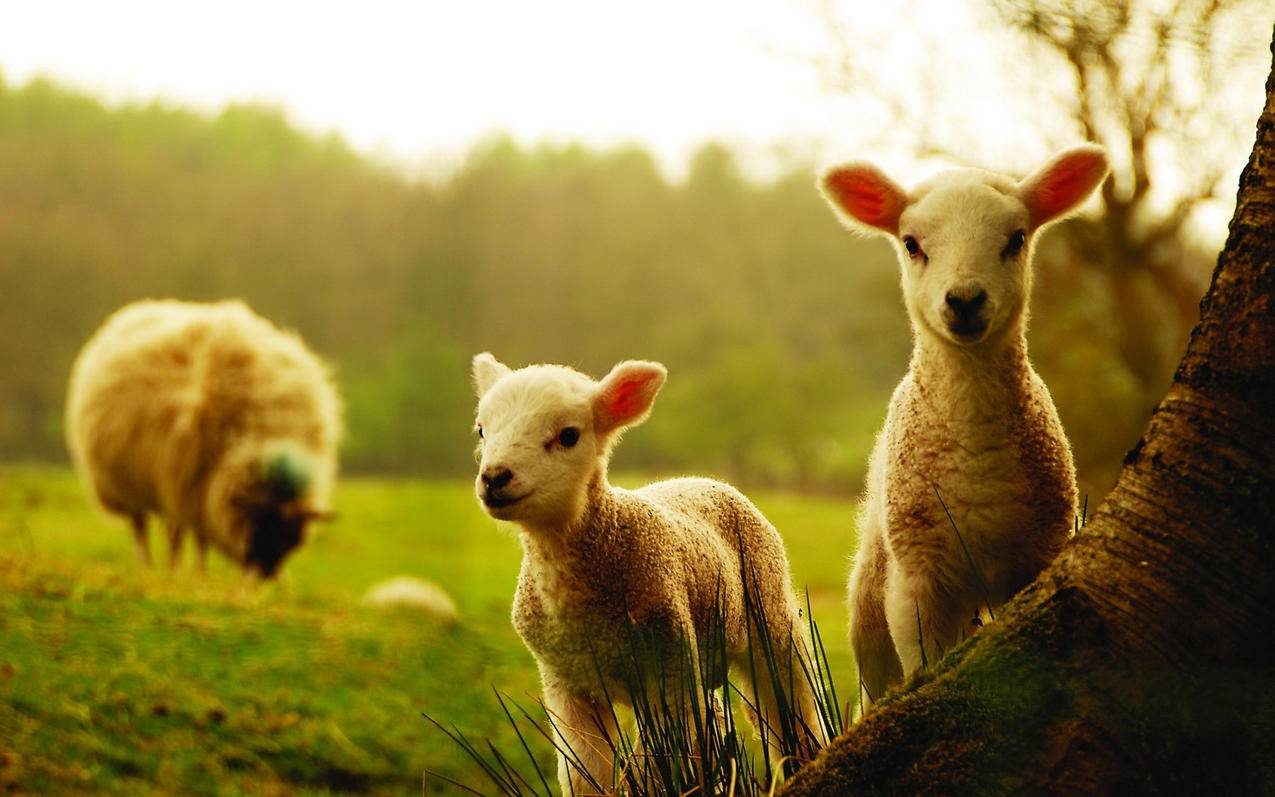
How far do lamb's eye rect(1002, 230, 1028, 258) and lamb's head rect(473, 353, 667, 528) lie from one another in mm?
572

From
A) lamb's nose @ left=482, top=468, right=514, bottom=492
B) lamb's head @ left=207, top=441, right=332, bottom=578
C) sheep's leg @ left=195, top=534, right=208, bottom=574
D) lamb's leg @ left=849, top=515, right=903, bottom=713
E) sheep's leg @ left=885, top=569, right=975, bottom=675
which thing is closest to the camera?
lamb's nose @ left=482, top=468, right=514, bottom=492

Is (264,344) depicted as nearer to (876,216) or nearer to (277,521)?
(277,521)

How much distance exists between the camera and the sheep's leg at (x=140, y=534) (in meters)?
7.64

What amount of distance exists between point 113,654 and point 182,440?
3.74 m

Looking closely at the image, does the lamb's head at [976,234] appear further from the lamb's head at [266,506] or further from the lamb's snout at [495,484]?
the lamb's head at [266,506]

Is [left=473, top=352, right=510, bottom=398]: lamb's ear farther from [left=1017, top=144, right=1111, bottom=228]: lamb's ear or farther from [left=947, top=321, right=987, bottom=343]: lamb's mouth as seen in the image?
[left=1017, top=144, right=1111, bottom=228]: lamb's ear

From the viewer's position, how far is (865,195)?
194cm

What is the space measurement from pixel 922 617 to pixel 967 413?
0.34 metres

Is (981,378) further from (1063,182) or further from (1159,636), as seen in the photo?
(1159,636)

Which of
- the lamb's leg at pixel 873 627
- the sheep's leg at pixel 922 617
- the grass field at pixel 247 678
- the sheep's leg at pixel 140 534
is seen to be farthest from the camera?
the sheep's leg at pixel 140 534

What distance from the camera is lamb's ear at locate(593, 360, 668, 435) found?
1749mm

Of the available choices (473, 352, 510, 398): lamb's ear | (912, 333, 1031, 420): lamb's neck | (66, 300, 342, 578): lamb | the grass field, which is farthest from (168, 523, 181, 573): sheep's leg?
(912, 333, 1031, 420): lamb's neck

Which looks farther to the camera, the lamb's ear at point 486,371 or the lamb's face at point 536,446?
the lamb's ear at point 486,371

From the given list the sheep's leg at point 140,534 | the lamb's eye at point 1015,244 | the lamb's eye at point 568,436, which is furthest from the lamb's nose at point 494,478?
the sheep's leg at point 140,534
